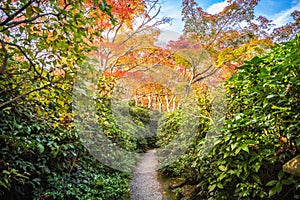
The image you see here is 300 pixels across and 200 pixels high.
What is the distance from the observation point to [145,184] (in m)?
3.60

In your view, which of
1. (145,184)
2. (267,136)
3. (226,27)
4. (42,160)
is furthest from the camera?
(226,27)

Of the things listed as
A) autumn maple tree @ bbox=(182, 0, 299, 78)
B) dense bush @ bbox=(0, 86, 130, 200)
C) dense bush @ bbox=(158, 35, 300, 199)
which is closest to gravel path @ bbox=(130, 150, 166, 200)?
dense bush @ bbox=(0, 86, 130, 200)

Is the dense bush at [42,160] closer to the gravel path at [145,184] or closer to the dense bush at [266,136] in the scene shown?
the gravel path at [145,184]

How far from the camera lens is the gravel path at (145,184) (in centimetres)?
308

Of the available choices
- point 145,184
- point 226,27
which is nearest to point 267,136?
point 145,184

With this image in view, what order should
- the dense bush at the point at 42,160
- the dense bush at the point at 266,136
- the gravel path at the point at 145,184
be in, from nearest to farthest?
the dense bush at the point at 266,136 → the dense bush at the point at 42,160 → the gravel path at the point at 145,184

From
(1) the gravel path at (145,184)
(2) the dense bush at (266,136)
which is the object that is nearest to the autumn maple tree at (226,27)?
(1) the gravel path at (145,184)

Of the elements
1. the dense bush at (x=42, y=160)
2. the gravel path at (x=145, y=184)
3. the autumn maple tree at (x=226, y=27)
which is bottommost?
the gravel path at (x=145, y=184)

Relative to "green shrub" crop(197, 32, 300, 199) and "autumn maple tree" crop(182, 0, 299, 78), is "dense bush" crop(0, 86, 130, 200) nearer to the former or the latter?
"green shrub" crop(197, 32, 300, 199)

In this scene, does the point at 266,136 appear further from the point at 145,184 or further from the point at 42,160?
the point at 145,184

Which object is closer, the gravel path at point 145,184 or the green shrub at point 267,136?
the green shrub at point 267,136

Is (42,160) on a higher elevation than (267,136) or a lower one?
lower

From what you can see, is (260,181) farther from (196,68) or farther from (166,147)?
(196,68)

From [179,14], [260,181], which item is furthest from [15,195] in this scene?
[179,14]
